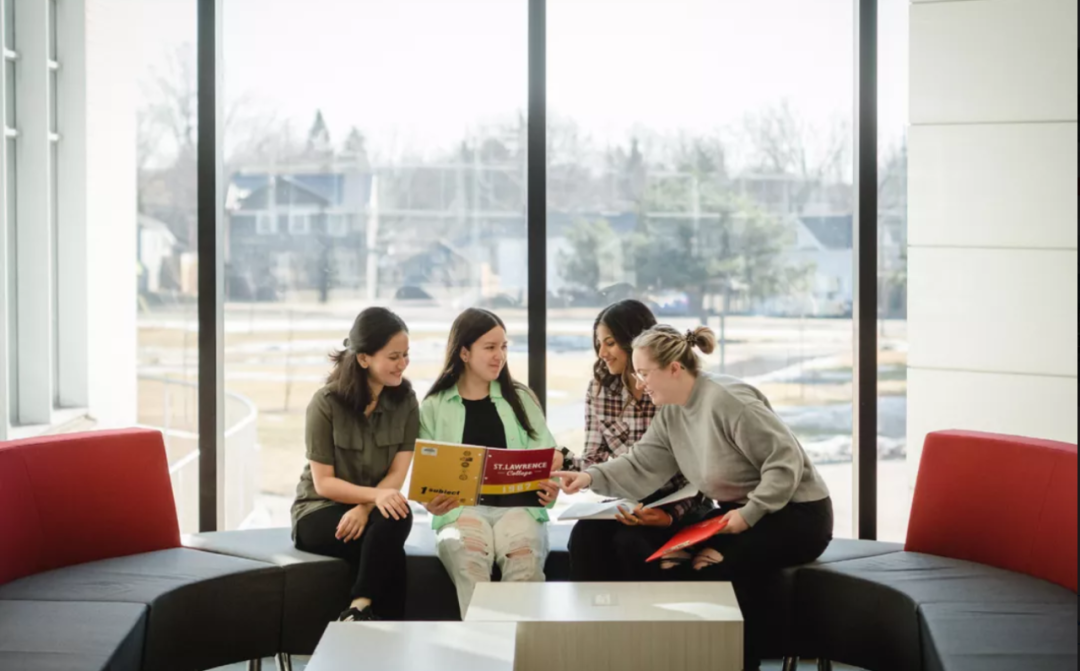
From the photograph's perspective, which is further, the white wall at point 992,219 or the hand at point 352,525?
the white wall at point 992,219

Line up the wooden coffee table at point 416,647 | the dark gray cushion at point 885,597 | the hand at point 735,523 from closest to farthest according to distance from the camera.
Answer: the wooden coffee table at point 416,647 → the dark gray cushion at point 885,597 → the hand at point 735,523

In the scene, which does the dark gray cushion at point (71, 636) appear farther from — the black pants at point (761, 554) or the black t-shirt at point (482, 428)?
the black pants at point (761, 554)

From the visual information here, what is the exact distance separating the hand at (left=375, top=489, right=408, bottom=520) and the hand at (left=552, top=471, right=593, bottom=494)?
1.76 feet

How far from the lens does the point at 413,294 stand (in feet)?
15.6

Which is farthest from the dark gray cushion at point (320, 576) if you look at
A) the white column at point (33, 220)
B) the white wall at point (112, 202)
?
the white column at point (33, 220)

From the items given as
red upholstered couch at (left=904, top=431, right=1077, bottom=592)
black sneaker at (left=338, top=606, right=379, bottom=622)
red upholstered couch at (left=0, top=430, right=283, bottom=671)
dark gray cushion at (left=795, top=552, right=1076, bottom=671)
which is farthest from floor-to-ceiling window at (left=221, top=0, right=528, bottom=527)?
red upholstered couch at (left=904, top=431, right=1077, bottom=592)

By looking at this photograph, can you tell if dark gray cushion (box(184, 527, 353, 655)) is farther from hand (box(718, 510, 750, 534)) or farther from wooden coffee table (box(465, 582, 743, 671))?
hand (box(718, 510, 750, 534))

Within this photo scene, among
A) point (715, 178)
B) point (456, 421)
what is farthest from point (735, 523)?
point (715, 178)

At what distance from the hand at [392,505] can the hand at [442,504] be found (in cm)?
8

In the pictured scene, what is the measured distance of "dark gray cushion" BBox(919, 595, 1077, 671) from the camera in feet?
9.15

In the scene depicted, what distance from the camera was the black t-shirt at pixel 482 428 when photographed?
404 centimetres

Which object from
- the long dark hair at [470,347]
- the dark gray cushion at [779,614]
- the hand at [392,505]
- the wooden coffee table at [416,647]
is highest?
the long dark hair at [470,347]

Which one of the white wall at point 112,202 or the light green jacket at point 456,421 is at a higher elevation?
the white wall at point 112,202

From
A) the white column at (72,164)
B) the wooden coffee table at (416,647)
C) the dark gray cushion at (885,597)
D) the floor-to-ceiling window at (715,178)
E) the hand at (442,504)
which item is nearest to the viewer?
the wooden coffee table at (416,647)
